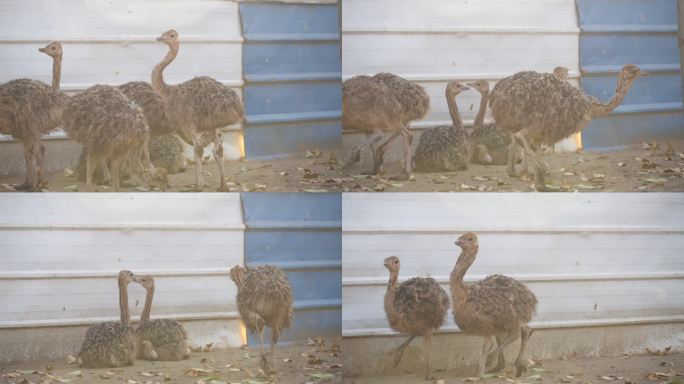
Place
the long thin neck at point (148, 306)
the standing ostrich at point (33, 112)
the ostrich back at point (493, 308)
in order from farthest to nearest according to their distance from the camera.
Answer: the long thin neck at point (148, 306) → the standing ostrich at point (33, 112) → the ostrich back at point (493, 308)

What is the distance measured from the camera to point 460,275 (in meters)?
7.57

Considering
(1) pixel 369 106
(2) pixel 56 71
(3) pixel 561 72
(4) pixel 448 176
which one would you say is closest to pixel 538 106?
(3) pixel 561 72

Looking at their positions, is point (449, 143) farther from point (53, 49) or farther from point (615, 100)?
point (53, 49)

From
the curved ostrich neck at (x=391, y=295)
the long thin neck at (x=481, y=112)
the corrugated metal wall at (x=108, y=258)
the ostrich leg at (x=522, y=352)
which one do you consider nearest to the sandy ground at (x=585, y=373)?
the ostrich leg at (x=522, y=352)

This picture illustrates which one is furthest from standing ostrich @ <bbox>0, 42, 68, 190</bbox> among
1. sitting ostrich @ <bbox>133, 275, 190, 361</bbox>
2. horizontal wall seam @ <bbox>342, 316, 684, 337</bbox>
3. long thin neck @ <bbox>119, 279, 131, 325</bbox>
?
horizontal wall seam @ <bbox>342, 316, 684, 337</bbox>

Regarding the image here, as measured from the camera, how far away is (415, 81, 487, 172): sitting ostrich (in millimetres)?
7727

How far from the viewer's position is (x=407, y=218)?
7723 millimetres

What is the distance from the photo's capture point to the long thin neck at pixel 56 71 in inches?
301

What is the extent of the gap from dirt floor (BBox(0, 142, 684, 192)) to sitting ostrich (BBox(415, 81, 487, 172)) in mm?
68

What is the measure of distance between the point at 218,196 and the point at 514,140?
1618 millimetres

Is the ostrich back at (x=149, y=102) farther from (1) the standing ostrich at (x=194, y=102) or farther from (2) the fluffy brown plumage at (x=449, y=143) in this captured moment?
(2) the fluffy brown plumage at (x=449, y=143)

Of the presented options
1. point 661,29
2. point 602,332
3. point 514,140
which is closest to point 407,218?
point 514,140

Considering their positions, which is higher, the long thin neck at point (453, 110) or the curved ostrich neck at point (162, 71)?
the curved ostrich neck at point (162, 71)

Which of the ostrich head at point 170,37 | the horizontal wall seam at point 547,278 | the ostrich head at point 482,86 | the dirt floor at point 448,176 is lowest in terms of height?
the horizontal wall seam at point 547,278
